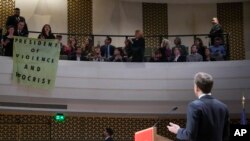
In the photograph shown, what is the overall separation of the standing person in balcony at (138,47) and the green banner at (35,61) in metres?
2.47

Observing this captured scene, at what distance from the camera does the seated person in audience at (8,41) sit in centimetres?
1340

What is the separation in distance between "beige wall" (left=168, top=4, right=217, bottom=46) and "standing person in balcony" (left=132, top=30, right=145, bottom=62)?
443 centimetres

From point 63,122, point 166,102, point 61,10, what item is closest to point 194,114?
point 166,102

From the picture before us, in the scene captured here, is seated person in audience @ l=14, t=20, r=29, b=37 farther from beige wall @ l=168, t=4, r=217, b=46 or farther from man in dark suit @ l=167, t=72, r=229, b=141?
man in dark suit @ l=167, t=72, r=229, b=141

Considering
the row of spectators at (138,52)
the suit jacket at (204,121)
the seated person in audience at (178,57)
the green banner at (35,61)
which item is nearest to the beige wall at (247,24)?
the row of spectators at (138,52)

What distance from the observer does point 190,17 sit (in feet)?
63.1

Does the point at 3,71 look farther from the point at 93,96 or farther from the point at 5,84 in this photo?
the point at 93,96

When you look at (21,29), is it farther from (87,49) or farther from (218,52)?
(218,52)

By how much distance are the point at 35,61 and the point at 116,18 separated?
6.13 m

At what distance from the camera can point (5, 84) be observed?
44.0 feet

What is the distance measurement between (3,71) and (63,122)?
3.57m

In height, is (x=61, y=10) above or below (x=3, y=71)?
above

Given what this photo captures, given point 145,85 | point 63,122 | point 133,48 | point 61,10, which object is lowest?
point 63,122

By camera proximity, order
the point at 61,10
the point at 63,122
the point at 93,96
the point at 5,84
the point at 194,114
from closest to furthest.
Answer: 1. the point at 194,114
2. the point at 5,84
3. the point at 93,96
4. the point at 63,122
5. the point at 61,10
